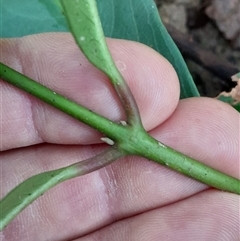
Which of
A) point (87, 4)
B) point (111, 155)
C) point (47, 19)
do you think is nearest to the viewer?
point (87, 4)

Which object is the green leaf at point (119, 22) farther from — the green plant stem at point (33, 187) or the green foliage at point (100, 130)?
the green plant stem at point (33, 187)

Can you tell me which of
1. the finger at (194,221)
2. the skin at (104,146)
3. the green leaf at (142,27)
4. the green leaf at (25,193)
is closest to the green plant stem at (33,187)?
the green leaf at (25,193)

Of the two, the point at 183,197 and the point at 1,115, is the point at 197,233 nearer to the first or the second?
the point at 183,197

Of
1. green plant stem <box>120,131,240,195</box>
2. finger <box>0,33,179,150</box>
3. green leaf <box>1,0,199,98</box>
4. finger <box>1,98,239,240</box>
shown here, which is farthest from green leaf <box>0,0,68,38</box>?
green plant stem <box>120,131,240,195</box>

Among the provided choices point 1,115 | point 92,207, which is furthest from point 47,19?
point 92,207

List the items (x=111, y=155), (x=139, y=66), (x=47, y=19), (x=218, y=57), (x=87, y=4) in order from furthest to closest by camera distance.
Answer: (x=218, y=57), (x=47, y=19), (x=139, y=66), (x=111, y=155), (x=87, y=4)

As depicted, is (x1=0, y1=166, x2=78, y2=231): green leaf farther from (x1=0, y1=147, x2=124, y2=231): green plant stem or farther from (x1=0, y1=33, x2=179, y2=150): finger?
(x1=0, y1=33, x2=179, y2=150): finger
